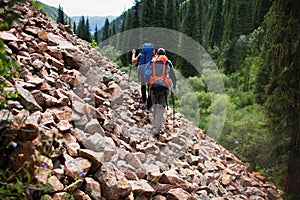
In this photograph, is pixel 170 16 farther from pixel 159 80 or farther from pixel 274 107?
pixel 159 80

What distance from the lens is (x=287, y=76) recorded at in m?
8.13

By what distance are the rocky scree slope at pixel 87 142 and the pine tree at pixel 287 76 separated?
152cm

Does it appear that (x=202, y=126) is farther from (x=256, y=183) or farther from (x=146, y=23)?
(x=146, y=23)

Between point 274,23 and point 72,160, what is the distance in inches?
290

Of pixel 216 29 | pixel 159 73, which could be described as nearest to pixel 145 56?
pixel 159 73

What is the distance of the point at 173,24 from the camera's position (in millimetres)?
44875

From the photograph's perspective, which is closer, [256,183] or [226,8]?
[256,183]

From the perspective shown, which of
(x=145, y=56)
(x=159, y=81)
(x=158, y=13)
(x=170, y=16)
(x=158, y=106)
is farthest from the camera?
(x=170, y=16)

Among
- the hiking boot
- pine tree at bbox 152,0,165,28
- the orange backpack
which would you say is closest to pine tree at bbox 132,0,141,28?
pine tree at bbox 152,0,165,28

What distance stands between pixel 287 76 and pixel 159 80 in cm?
413

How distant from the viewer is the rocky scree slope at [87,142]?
9.25 feet

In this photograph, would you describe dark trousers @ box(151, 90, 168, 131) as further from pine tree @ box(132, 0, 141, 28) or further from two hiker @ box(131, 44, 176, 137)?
pine tree @ box(132, 0, 141, 28)

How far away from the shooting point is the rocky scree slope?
2820mm

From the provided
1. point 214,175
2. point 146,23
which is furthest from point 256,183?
point 146,23
